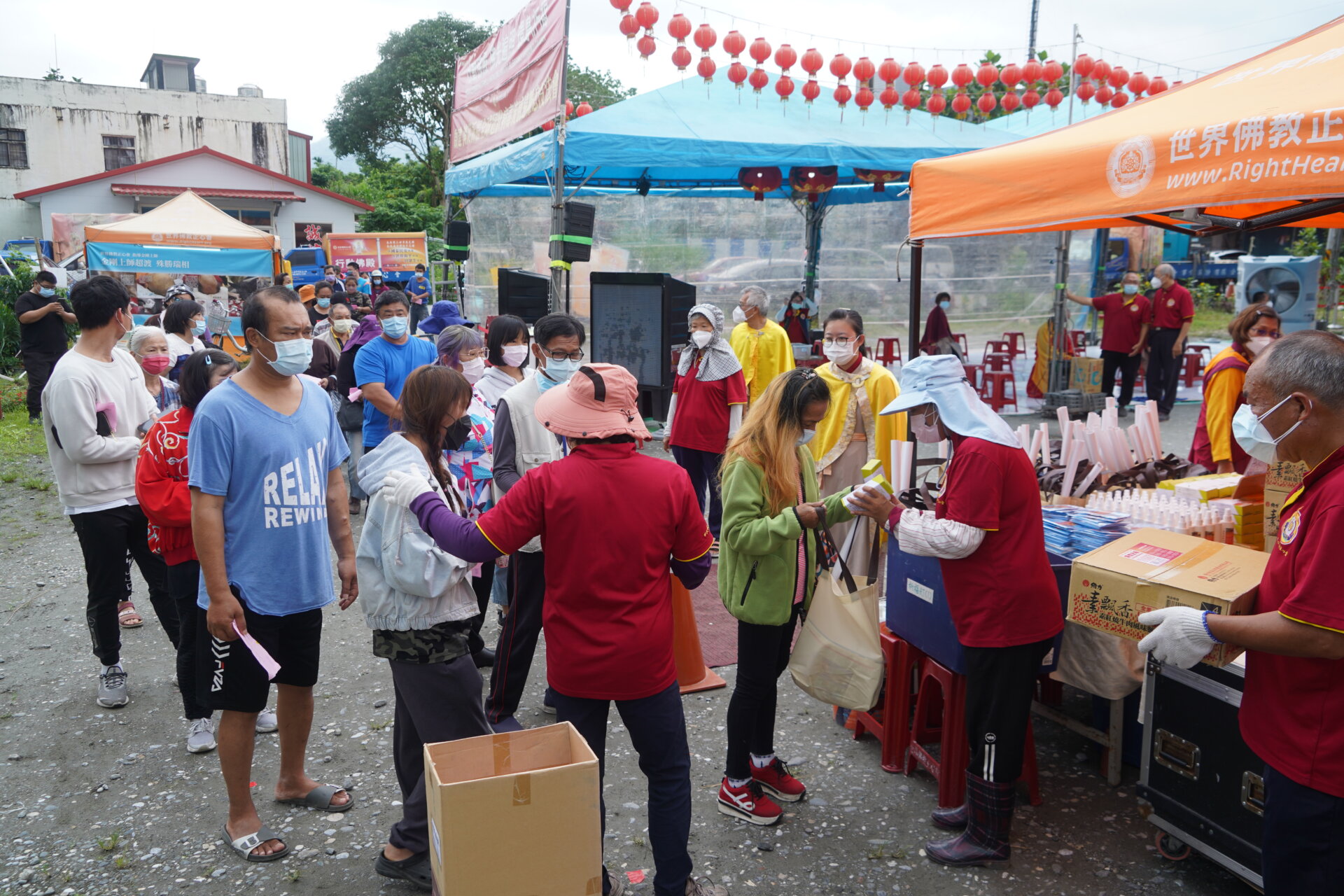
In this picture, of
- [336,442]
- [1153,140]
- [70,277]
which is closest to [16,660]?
[336,442]

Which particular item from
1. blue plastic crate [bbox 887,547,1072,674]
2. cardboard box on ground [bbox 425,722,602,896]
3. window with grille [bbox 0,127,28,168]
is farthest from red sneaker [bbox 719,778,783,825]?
window with grille [bbox 0,127,28,168]

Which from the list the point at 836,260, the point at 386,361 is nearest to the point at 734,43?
the point at 836,260

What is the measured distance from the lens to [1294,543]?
2.10m

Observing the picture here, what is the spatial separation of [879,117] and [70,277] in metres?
20.6

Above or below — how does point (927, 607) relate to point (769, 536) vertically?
below

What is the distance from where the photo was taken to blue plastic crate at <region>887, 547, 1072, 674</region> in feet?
11.1

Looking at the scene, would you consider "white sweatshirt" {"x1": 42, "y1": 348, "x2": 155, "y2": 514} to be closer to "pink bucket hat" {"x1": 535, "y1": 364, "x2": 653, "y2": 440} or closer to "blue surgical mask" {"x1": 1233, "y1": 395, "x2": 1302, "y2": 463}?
"pink bucket hat" {"x1": 535, "y1": 364, "x2": 653, "y2": 440}

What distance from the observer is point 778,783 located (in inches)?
143

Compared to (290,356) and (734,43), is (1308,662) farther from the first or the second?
(734,43)

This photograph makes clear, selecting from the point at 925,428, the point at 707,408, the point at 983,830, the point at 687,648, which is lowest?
the point at 983,830

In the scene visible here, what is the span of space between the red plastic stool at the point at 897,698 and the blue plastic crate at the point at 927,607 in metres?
0.07

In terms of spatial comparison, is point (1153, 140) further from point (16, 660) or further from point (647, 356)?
point (16, 660)

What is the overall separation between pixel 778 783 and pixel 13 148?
42.9 meters

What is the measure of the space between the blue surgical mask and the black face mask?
86.8 inches
